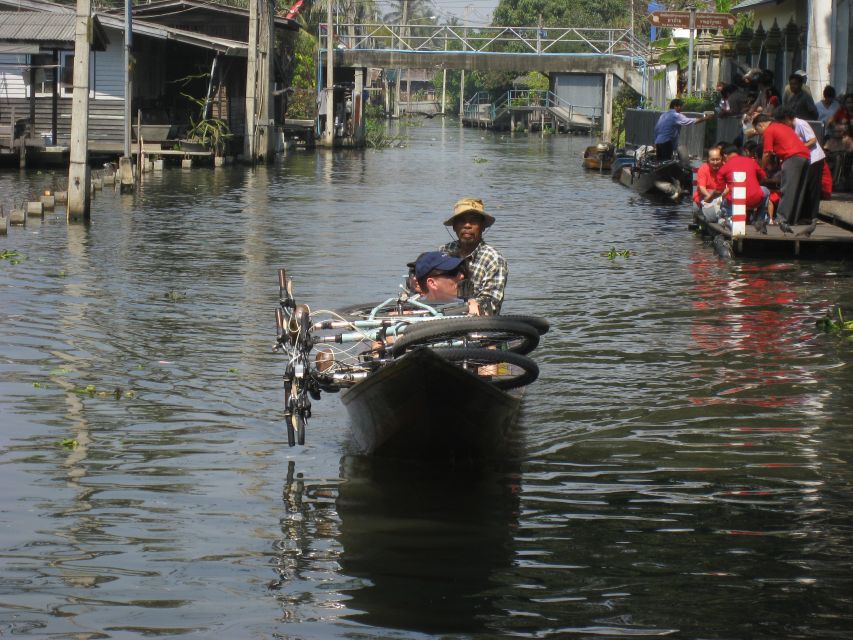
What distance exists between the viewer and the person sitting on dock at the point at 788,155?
1870cm

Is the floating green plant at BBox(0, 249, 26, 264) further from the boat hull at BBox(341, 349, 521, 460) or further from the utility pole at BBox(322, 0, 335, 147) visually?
the utility pole at BBox(322, 0, 335, 147)

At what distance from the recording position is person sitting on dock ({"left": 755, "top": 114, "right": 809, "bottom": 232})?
18703 millimetres

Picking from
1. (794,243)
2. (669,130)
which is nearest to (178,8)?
(669,130)

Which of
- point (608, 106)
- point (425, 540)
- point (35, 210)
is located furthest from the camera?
point (608, 106)

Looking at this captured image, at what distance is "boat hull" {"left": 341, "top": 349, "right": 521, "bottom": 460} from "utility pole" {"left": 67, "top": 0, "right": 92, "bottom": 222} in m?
15.0

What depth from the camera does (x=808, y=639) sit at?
Answer: 5719 millimetres

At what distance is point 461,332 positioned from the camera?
7801mm

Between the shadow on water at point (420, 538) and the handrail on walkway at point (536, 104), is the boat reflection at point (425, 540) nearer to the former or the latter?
the shadow on water at point (420, 538)

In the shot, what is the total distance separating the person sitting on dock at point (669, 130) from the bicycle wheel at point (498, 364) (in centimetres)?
2350

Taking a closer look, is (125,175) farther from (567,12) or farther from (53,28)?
(567,12)

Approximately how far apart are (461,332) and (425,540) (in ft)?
4.32

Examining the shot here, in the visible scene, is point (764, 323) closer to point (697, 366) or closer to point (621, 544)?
point (697, 366)

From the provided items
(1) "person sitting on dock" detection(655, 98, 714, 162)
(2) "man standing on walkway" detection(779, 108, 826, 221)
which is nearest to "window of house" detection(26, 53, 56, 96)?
(1) "person sitting on dock" detection(655, 98, 714, 162)

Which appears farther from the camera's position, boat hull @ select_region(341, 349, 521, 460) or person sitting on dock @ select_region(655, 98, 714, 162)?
person sitting on dock @ select_region(655, 98, 714, 162)
